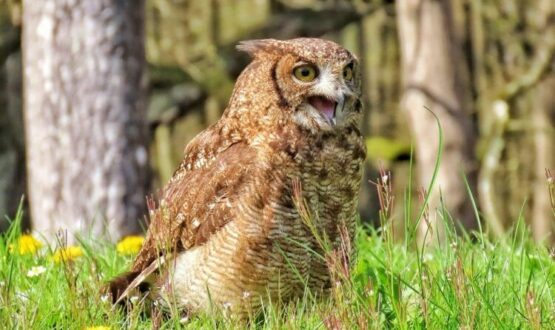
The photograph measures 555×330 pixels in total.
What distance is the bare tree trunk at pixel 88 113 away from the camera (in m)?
7.01

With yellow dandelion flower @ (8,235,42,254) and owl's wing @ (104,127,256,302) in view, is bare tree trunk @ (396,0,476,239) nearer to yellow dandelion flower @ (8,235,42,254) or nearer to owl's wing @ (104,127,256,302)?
yellow dandelion flower @ (8,235,42,254)

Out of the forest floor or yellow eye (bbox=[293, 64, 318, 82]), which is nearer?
the forest floor

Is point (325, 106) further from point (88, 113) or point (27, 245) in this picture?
point (88, 113)

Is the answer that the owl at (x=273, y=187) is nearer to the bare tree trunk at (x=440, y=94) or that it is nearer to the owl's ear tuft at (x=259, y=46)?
the owl's ear tuft at (x=259, y=46)

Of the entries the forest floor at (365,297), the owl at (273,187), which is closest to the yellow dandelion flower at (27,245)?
the forest floor at (365,297)

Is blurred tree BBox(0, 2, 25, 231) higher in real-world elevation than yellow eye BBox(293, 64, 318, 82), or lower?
lower

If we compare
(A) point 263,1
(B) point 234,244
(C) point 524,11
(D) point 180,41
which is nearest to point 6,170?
(D) point 180,41

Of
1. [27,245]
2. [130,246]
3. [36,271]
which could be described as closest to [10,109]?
[130,246]

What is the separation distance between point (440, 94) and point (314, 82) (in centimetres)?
627

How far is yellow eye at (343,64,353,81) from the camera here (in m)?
4.10

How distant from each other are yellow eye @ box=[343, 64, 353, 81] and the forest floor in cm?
61

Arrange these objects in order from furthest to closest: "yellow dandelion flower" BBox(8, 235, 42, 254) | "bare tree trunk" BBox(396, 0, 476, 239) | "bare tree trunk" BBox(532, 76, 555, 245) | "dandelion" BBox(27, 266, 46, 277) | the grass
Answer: "bare tree trunk" BBox(532, 76, 555, 245)
"bare tree trunk" BBox(396, 0, 476, 239)
"yellow dandelion flower" BBox(8, 235, 42, 254)
"dandelion" BBox(27, 266, 46, 277)
the grass

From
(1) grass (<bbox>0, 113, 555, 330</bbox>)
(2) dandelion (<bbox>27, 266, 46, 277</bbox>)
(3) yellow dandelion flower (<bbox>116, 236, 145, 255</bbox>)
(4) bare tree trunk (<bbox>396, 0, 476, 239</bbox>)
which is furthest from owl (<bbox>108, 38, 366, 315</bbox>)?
(4) bare tree trunk (<bbox>396, 0, 476, 239</bbox>)

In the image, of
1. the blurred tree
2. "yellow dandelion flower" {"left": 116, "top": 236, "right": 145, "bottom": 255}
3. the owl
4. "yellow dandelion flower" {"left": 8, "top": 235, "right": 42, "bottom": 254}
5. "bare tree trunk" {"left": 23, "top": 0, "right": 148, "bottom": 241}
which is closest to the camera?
the owl
